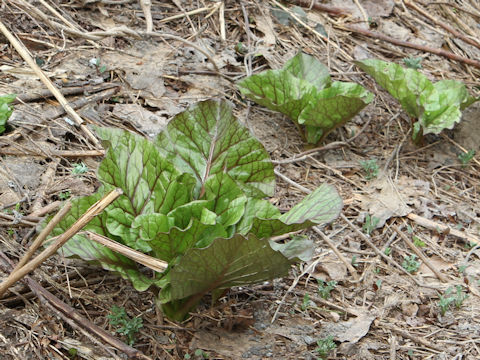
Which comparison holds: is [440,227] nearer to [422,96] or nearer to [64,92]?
[422,96]

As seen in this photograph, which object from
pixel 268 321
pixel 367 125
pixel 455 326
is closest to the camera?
pixel 268 321

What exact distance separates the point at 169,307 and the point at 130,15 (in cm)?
201

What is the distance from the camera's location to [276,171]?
2896mm

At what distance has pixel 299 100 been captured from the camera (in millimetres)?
2930

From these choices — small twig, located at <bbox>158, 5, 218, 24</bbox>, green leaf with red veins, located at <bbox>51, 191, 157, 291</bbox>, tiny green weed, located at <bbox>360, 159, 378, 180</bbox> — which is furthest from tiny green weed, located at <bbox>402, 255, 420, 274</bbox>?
small twig, located at <bbox>158, 5, 218, 24</bbox>

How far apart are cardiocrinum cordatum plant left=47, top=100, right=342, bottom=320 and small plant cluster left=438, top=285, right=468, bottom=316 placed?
0.74m

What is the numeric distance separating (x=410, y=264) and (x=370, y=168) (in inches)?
24.6

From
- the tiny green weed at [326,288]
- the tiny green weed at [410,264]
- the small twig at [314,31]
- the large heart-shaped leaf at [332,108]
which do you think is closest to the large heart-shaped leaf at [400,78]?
the large heart-shaped leaf at [332,108]

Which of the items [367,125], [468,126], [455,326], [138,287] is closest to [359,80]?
[367,125]

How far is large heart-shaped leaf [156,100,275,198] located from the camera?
2.20 m

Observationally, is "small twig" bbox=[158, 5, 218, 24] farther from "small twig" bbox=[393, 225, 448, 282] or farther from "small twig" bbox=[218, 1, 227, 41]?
"small twig" bbox=[393, 225, 448, 282]

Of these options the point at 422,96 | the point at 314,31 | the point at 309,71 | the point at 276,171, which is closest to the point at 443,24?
the point at 314,31

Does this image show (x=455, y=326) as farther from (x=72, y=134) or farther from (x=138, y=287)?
(x=72, y=134)

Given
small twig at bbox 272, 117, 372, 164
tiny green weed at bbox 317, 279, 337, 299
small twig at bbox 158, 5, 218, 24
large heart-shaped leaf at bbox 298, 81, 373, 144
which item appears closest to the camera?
tiny green weed at bbox 317, 279, 337, 299
